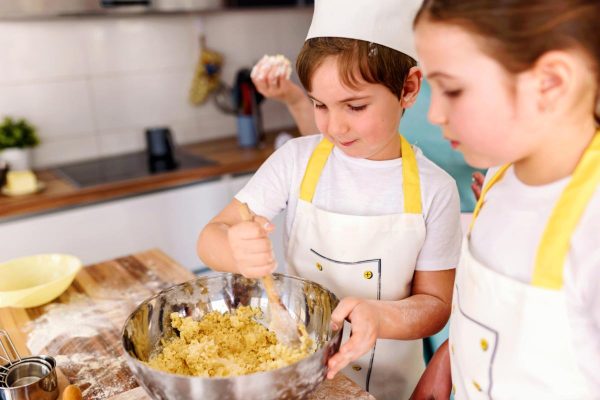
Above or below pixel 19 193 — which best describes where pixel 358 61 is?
above

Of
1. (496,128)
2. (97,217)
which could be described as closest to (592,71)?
(496,128)

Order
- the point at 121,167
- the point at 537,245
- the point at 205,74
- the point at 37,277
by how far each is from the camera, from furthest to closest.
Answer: the point at 205,74 < the point at 121,167 < the point at 37,277 < the point at 537,245

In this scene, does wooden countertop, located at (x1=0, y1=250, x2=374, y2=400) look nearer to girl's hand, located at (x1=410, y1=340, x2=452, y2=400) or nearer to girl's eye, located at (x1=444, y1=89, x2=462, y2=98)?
girl's hand, located at (x1=410, y1=340, x2=452, y2=400)

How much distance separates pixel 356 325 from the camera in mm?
827

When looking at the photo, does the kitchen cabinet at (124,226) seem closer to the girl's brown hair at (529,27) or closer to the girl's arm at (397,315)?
the girl's arm at (397,315)

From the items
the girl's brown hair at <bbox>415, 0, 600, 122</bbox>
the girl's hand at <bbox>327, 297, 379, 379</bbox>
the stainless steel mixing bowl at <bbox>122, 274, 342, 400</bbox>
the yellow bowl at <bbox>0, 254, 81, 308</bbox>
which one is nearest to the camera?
the girl's brown hair at <bbox>415, 0, 600, 122</bbox>

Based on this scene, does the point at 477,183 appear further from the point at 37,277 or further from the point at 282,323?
the point at 37,277

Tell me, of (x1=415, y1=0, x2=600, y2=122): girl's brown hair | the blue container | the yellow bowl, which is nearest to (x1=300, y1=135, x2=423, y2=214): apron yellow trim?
(x1=415, y1=0, x2=600, y2=122): girl's brown hair

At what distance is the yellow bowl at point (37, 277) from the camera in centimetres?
116

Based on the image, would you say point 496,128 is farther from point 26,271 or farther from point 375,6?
point 26,271

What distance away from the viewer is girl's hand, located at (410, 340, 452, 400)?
97 centimetres

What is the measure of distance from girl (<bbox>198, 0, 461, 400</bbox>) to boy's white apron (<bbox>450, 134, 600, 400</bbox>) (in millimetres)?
155

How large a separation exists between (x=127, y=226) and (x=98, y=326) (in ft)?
3.72

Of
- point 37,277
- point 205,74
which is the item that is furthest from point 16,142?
point 37,277
